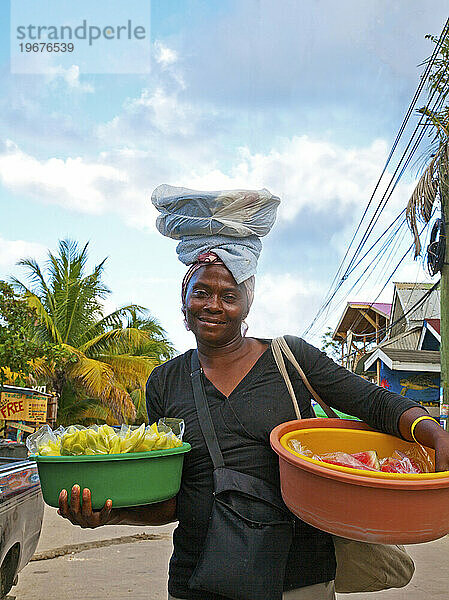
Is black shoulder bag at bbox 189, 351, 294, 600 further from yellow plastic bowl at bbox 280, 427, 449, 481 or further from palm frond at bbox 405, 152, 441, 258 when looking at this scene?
palm frond at bbox 405, 152, 441, 258

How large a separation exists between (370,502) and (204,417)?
695 mm

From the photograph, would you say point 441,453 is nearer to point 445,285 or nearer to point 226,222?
point 226,222

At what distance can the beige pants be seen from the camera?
197cm

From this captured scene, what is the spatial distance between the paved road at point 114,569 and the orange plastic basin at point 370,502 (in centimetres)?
399

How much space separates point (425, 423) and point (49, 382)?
1619 centimetres

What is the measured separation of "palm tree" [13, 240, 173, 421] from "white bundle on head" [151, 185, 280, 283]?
14.3 m

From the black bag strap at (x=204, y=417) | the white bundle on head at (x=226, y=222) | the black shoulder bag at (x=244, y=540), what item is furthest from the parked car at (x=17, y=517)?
the white bundle on head at (x=226, y=222)

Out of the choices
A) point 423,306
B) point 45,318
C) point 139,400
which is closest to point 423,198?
point 423,306

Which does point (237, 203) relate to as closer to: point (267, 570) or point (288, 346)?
point (288, 346)

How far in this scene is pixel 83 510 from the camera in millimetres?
1885

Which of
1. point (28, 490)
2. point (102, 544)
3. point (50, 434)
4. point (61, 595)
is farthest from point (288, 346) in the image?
point (102, 544)

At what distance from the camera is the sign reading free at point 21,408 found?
973 centimetres

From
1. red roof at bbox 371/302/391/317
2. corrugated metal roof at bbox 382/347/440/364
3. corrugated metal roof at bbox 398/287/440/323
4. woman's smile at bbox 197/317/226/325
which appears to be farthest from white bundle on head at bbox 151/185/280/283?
red roof at bbox 371/302/391/317

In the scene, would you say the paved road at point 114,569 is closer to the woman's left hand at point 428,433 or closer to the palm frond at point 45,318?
the woman's left hand at point 428,433
